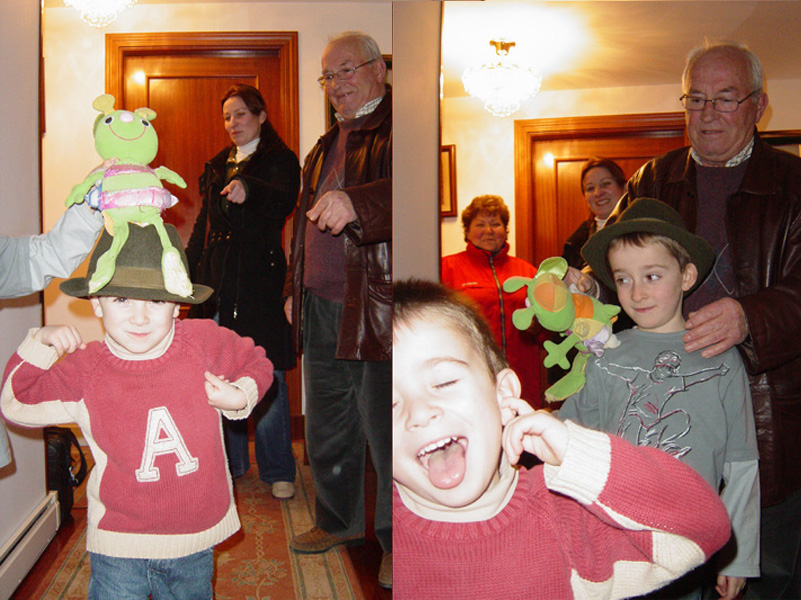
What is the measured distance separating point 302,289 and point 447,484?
1.21 feet

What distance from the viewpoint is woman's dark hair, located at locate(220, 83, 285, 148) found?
0.93 metres

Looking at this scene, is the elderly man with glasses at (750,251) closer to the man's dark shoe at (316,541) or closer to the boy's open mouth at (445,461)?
the boy's open mouth at (445,461)

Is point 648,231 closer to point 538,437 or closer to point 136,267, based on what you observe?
point 538,437

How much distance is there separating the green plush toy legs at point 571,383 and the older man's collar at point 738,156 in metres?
0.36

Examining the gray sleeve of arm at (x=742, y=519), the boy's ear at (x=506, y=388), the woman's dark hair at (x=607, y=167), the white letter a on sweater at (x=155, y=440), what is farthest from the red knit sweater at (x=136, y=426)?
the gray sleeve of arm at (x=742, y=519)

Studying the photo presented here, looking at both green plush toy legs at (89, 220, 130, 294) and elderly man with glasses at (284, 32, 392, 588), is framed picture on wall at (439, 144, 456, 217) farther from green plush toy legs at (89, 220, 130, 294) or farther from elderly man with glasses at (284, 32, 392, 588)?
green plush toy legs at (89, 220, 130, 294)

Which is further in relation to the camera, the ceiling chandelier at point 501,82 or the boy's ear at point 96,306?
the ceiling chandelier at point 501,82

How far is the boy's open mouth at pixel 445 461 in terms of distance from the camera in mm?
894

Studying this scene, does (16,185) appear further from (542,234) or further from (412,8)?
(542,234)

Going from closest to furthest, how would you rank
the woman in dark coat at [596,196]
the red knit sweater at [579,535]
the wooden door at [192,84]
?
1. the red knit sweater at [579,535]
2. the wooden door at [192,84]
3. the woman in dark coat at [596,196]

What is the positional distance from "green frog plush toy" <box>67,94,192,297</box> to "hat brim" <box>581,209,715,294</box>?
59 cm

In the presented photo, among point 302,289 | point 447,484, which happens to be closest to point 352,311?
point 302,289

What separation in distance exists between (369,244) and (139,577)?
60 cm

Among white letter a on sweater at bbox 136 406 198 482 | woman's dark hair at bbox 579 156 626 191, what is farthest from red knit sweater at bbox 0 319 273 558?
woman's dark hair at bbox 579 156 626 191
